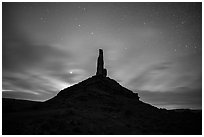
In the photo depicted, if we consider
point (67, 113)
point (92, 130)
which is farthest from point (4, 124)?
point (92, 130)

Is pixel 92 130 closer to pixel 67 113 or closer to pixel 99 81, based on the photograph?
pixel 67 113

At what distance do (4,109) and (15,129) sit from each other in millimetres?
14395

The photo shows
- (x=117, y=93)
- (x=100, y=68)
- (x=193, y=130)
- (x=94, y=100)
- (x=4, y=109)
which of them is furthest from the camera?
(x=100, y=68)

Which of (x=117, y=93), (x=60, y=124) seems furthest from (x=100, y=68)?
(x=60, y=124)

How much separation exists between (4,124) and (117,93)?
44726 millimetres

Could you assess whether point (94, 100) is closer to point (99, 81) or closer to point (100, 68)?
point (99, 81)

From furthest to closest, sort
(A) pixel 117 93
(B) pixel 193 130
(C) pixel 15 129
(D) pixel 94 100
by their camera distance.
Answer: (A) pixel 117 93
(D) pixel 94 100
(B) pixel 193 130
(C) pixel 15 129

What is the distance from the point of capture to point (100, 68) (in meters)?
76.1

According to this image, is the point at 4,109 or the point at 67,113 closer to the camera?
the point at 67,113

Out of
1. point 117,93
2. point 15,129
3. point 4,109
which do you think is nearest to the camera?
point 15,129

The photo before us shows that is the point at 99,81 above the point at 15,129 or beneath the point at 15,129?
above

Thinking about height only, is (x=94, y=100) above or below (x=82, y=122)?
above

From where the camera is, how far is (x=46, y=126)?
814 inches

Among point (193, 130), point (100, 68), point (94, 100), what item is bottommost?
point (193, 130)
